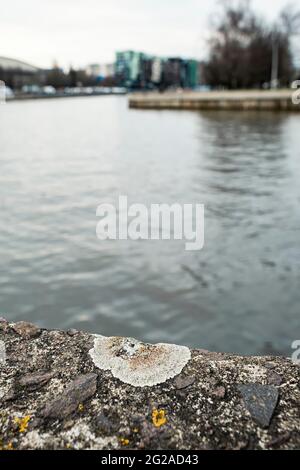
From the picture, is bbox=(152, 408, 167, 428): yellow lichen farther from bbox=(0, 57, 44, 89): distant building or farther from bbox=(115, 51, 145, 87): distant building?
bbox=(115, 51, 145, 87): distant building

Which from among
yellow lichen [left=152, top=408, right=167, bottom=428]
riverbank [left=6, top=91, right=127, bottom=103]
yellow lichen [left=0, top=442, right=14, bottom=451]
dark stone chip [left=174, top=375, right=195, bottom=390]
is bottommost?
dark stone chip [left=174, top=375, right=195, bottom=390]

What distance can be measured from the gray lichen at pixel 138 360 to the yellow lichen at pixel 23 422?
0.51m

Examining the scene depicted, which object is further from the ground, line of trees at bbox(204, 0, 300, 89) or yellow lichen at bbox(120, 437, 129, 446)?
line of trees at bbox(204, 0, 300, 89)

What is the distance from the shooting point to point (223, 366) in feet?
7.81

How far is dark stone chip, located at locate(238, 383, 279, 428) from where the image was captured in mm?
1951

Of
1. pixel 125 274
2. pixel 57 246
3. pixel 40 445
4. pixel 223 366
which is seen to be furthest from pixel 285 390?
pixel 57 246

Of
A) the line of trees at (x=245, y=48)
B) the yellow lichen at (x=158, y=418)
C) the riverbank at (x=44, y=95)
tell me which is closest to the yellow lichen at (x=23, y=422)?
the yellow lichen at (x=158, y=418)

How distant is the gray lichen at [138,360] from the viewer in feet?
7.44

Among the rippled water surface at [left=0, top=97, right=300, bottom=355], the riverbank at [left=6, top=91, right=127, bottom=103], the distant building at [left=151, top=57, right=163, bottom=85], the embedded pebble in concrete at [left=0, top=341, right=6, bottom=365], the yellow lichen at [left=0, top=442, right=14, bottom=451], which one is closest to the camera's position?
the yellow lichen at [left=0, top=442, right=14, bottom=451]

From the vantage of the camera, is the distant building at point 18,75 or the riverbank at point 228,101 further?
the distant building at point 18,75

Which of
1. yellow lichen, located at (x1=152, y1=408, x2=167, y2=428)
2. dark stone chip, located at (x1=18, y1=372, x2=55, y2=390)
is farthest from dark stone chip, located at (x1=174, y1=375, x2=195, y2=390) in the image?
dark stone chip, located at (x1=18, y1=372, x2=55, y2=390)

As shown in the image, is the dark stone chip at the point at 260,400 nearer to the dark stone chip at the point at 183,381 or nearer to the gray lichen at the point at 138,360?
the dark stone chip at the point at 183,381

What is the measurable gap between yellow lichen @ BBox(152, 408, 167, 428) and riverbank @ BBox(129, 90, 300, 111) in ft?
165

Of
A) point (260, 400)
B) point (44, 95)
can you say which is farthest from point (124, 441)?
point (44, 95)
